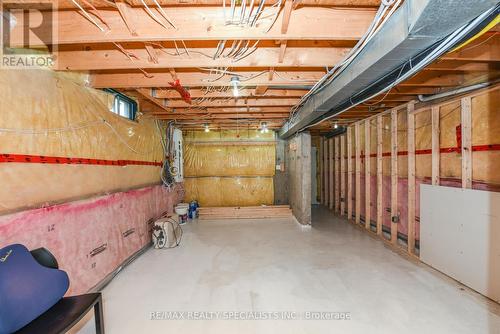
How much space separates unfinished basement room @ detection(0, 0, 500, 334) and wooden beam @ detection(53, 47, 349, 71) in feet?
0.06

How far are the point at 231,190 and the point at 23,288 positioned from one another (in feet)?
17.3

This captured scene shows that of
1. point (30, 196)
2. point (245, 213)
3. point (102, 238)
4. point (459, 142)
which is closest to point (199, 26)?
point (30, 196)

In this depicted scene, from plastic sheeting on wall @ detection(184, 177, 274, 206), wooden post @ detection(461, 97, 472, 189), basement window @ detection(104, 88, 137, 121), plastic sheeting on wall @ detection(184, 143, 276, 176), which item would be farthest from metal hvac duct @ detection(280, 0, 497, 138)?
plastic sheeting on wall @ detection(184, 177, 274, 206)

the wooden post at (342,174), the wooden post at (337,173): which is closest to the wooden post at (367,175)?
the wooden post at (342,174)

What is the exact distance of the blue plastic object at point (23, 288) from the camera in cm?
124

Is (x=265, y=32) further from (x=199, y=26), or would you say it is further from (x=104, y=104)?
(x=104, y=104)

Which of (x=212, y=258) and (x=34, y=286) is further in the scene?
(x=212, y=258)

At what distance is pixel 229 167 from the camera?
21.4ft

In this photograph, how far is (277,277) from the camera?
9.12 ft

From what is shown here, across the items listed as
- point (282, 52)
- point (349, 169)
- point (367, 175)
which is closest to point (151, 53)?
point (282, 52)

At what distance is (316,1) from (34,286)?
257cm

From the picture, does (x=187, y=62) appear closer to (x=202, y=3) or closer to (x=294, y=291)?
(x=202, y=3)

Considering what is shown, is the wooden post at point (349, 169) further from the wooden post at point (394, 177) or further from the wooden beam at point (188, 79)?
the wooden beam at point (188, 79)

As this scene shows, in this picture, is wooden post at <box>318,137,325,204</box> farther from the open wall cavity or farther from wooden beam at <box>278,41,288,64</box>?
wooden beam at <box>278,41,288,64</box>
